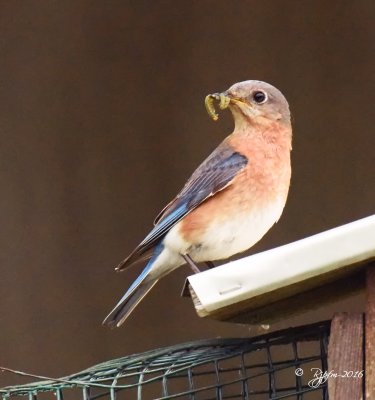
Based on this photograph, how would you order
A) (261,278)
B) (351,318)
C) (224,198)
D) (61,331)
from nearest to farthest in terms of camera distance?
(261,278) → (351,318) → (224,198) → (61,331)

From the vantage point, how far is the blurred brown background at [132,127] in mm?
4191

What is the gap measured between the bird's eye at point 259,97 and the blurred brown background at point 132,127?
1138mm

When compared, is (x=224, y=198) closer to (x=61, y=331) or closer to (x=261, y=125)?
(x=261, y=125)

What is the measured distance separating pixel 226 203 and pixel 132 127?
54.0 inches

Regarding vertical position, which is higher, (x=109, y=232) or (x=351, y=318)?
(x=109, y=232)

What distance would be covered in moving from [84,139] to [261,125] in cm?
129

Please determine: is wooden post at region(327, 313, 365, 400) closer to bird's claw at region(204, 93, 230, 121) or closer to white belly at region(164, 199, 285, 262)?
white belly at region(164, 199, 285, 262)

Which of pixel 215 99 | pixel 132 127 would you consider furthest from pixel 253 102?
pixel 132 127

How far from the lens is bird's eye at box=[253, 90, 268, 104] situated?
3072 mm

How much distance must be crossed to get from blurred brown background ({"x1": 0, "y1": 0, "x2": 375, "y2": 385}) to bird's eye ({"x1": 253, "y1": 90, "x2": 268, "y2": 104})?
1.14m

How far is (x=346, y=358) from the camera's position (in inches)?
87.5

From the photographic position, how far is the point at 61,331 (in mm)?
4176

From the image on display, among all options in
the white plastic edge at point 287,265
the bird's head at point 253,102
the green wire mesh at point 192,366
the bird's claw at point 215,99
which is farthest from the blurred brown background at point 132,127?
the white plastic edge at point 287,265

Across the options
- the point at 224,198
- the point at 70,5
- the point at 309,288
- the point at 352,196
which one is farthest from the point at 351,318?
the point at 70,5
